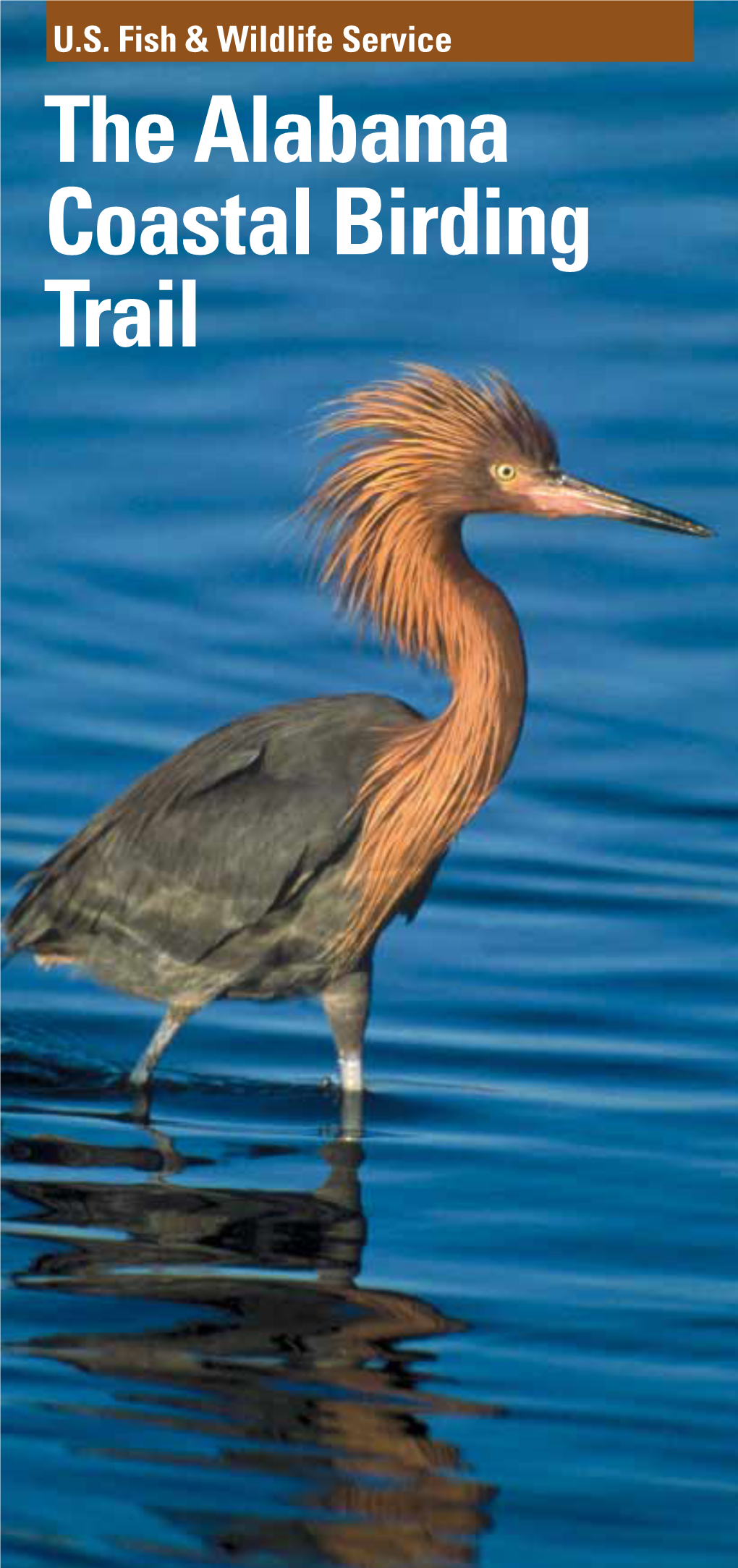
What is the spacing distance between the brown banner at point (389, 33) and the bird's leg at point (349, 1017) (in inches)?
324

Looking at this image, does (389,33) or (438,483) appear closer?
(438,483)

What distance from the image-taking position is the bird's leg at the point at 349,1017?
28.3 feet

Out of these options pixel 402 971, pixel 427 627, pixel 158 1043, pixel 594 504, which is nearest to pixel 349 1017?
pixel 158 1043

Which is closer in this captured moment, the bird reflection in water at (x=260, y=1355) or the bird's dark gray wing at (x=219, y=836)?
the bird reflection in water at (x=260, y=1355)

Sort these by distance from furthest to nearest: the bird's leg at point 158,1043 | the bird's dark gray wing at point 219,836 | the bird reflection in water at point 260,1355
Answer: the bird's leg at point 158,1043 → the bird's dark gray wing at point 219,836 → the bird reflection in water at point 260,1355

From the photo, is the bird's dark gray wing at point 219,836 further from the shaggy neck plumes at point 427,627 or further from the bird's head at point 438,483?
the bird's head at point 438,483

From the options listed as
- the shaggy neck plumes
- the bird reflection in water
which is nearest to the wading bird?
the shaggy neck plumes

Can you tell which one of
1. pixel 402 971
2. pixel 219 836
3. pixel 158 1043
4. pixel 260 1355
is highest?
pixel 219 836

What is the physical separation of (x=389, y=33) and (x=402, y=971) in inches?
487

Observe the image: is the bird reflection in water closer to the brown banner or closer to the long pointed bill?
the long pointed bill

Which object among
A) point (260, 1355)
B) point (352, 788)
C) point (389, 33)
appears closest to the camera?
point (260, 1355)

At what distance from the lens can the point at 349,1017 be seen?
8.66m

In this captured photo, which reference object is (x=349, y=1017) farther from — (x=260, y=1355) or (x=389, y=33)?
(x=389, y=33)

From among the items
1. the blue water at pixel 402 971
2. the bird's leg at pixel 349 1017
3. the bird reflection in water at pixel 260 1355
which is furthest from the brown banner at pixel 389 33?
the bird reflection in water at pixel 260 1355
